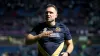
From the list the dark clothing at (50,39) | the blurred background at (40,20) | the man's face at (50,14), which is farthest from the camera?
the blurred background at (40,20)

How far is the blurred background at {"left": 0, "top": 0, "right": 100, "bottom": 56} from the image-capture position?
1702 centimetres

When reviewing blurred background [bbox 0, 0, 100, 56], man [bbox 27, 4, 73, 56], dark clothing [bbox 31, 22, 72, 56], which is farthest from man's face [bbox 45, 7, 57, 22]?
blurred background [bbox 0, 0, 100, 56]

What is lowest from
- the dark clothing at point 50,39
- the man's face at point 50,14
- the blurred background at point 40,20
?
the blurred background at point 40,20

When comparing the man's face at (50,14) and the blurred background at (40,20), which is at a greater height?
the man's face at (50,14)

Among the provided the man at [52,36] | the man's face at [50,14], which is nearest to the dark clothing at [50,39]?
the man at [52,36]

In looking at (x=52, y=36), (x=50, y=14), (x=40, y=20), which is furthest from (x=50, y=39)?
(x=40, y=20)

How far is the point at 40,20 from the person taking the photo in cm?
1892

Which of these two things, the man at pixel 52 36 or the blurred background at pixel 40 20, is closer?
the man at pixel 52 36

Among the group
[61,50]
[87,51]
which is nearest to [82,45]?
[87,51]

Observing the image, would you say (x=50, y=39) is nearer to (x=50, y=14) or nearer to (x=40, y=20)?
(x=50, y=14)

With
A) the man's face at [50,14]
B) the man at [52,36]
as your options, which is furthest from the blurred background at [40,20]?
the man's face at [50,14]

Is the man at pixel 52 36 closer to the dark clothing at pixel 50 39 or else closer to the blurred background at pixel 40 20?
the dark clothing at pixel 50 39

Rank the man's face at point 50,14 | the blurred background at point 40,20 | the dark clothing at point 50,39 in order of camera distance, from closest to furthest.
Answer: the man's face at point 50,14, the dark clothing at point 50,39, the blurred background at point 40,20

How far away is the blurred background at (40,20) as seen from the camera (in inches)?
670
